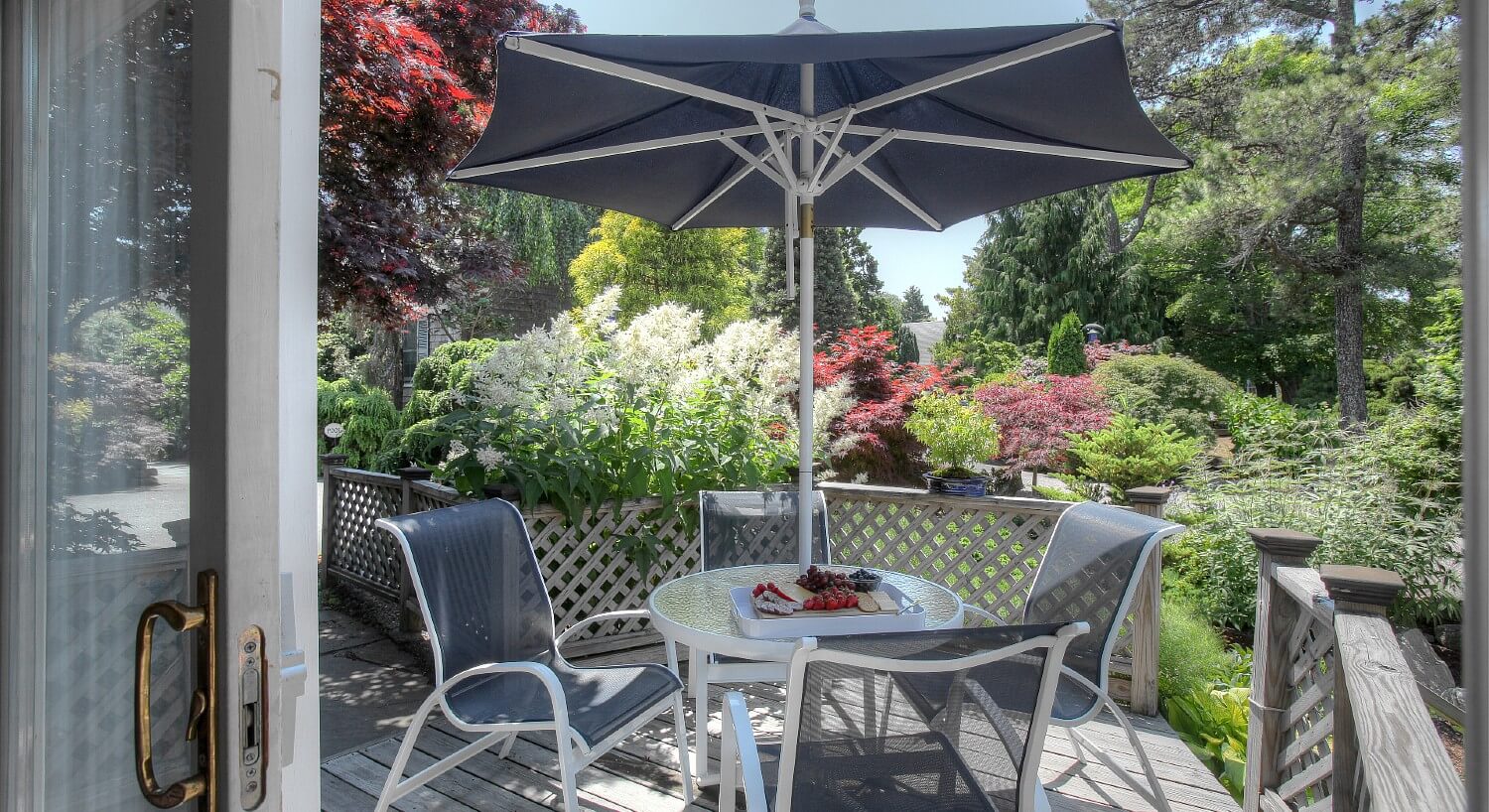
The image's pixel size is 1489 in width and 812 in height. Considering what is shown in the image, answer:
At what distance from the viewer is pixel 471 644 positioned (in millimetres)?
2367

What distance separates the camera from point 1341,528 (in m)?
4.63

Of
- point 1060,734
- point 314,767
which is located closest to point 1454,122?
point 1060,734

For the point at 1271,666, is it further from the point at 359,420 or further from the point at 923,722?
the point at 359,420

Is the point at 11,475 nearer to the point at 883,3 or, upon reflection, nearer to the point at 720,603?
the point at 720,603

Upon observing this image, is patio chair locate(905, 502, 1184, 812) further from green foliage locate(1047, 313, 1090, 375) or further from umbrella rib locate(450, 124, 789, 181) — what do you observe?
green foliage locate(1047, 313, 1090, 375)

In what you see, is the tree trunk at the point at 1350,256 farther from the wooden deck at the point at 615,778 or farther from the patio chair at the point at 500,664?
the patio chair at the point at 500,664

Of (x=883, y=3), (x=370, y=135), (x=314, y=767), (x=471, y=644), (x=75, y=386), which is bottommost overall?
(x=471, y=644)

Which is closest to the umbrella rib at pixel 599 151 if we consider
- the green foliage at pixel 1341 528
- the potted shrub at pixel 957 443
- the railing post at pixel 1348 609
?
the railing post at pixel 1348 609

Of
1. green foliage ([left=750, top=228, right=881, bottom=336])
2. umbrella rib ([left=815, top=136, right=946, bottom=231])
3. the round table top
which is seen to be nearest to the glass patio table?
the round table top

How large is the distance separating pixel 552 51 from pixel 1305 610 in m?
2.35

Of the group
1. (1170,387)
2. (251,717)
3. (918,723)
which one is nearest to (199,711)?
(251,717)

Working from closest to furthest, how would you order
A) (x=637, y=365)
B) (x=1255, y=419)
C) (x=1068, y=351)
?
(x=637, y=365), (x=1255, y=419), (x=1068, y=351)

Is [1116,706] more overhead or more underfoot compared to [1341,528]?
more underfoot

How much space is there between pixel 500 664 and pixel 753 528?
1.20 metres
